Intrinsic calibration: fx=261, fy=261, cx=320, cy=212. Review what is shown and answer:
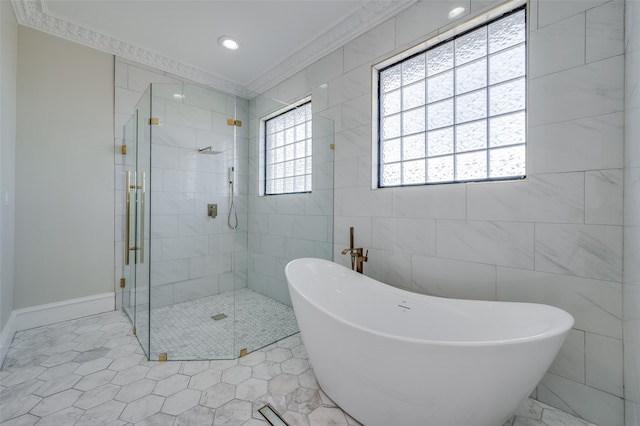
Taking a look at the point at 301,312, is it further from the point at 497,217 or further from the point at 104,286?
the point at 104,286

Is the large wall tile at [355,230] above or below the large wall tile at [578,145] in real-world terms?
below

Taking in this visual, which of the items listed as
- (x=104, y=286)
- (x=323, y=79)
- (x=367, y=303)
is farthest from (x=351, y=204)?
(x=104, y=286)

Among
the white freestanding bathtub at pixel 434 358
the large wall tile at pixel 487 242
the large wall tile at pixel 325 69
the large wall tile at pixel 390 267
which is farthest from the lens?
the large wall tile at pixel 325 69

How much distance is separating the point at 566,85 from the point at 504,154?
0.42m

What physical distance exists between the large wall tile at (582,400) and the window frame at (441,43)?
111 centimetres

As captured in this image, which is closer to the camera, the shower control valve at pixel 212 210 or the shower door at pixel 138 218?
the shower door at pixel 138 218

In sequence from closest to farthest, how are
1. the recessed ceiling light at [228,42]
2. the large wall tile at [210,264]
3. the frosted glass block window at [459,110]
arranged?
the frosted glass block window at [459,110] < the large wall tile at [210,264] < the recessed ceiling light at [228,42]

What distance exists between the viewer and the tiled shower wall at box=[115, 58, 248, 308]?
2.08 meters

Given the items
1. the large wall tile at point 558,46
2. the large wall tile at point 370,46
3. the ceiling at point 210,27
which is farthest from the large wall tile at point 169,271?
the large wall tile at point 558,46

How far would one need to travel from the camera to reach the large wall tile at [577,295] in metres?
1.25

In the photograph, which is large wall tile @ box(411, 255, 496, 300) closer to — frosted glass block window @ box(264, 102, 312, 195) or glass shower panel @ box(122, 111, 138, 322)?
frosted glass block window @ box(264, 102, 312, 195)

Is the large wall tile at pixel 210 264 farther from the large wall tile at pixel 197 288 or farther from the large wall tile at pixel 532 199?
the large wall tile at pixel 532 199

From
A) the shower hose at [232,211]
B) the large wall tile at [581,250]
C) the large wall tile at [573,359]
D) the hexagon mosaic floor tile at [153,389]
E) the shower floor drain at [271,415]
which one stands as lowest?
the hexagon mosaic floor tile at [153,389]

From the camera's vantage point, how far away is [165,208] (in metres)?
2.05
